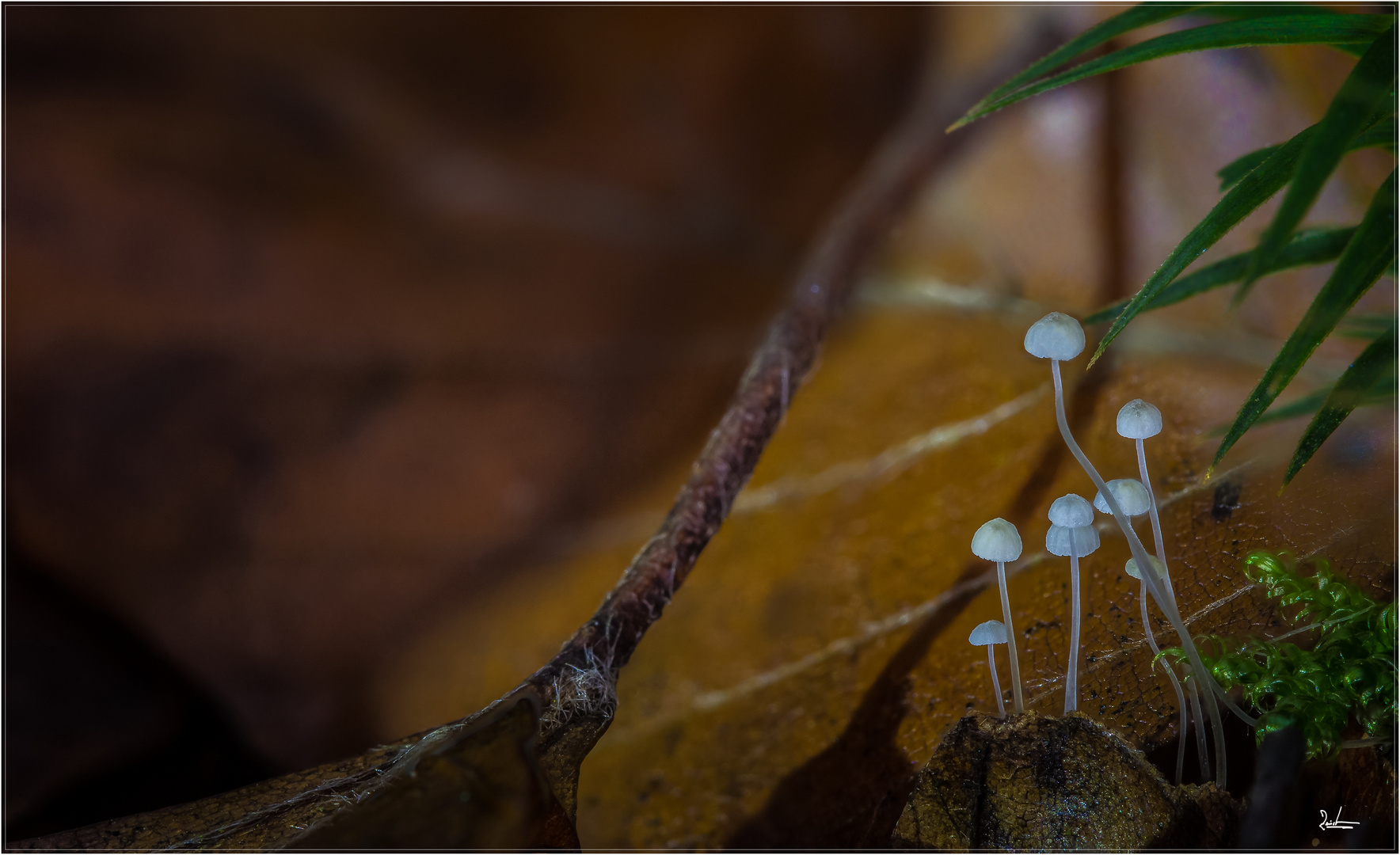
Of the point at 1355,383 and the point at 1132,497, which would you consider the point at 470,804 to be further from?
the point at 1355,383

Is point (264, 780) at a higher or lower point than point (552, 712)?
lower

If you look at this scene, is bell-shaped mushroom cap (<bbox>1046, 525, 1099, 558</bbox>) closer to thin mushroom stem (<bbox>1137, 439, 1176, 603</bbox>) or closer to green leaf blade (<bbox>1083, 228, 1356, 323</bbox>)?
thin mushroom stem (<bbox>1137, 439, 1176, 603</bbox>)

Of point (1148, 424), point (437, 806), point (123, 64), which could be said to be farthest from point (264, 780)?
point (123, 64)

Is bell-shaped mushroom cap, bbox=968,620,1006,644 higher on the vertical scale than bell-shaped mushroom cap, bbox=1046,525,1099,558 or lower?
lower

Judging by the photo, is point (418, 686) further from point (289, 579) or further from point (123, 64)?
point (123, 64)

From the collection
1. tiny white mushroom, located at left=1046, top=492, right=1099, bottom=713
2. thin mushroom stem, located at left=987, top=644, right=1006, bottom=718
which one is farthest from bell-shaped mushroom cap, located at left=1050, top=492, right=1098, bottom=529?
thin mushroom stem, located at left=987, top=644, right=1006, bottom=718

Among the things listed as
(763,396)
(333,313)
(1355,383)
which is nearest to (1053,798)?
(1355,383)

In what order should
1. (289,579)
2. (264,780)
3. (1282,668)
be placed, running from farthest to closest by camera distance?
(289,579), (264,780), (1282,668)
